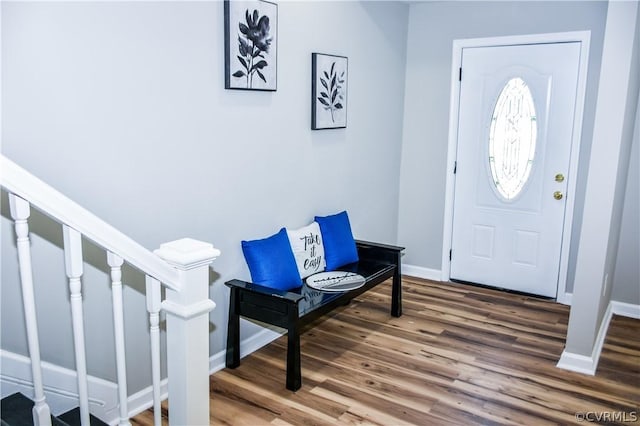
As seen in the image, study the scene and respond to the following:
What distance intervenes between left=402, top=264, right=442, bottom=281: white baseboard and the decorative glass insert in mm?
971

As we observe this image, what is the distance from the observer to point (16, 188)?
127cm

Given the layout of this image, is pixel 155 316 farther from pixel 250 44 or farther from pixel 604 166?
pixel 604 166

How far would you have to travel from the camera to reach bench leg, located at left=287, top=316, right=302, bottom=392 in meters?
2.90

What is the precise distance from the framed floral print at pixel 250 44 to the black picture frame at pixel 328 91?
0.44m

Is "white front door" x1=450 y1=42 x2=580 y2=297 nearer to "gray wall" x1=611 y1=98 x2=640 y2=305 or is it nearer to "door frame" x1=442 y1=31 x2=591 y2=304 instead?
"door frame" x1=442 y1=31 x2=591 y2=304

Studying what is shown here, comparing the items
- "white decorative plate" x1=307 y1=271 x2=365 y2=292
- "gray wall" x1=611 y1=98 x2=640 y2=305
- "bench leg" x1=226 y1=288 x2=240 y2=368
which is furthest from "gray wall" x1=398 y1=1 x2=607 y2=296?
"bench leg" x1=226 y1=288 x2=240 y2=368

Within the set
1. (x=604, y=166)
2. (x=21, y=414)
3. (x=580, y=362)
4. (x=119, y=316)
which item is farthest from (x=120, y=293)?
(x=580, y=362)

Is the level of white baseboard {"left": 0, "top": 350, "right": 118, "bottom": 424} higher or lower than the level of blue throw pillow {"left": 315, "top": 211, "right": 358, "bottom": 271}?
lower

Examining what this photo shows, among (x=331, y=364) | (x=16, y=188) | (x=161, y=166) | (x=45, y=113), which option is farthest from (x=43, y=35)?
(x=331, y=364)

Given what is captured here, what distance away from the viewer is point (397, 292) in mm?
3996

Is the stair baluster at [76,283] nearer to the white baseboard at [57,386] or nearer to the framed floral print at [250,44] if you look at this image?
the white baseboard at [57,386]

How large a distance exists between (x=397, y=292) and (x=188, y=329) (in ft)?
8.42

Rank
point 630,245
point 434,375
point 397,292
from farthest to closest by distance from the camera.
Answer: point 630,245 < point 397,292 < point 434,375

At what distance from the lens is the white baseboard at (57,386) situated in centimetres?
208
